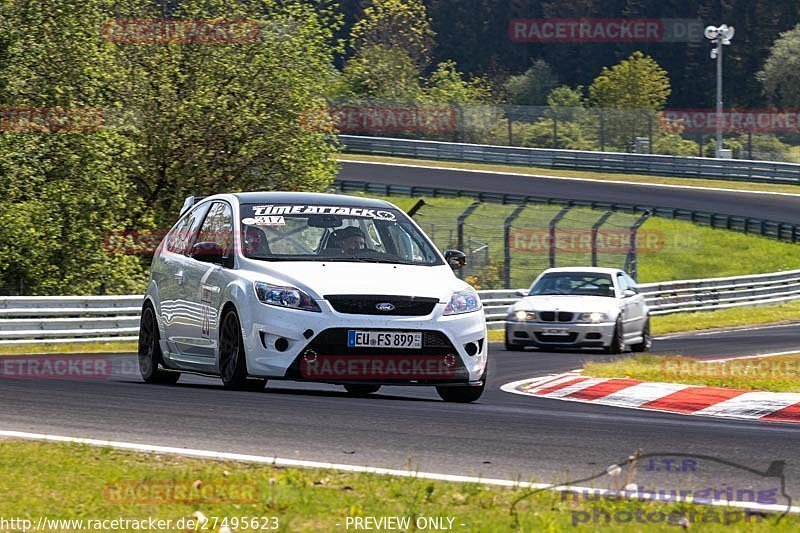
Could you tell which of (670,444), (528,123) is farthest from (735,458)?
(528,123)

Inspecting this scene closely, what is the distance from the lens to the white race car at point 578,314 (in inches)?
850

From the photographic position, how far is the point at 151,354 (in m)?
12.6

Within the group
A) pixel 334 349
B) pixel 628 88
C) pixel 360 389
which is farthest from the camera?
pixel 628 88

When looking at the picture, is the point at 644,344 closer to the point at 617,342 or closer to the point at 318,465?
the point at 617,342

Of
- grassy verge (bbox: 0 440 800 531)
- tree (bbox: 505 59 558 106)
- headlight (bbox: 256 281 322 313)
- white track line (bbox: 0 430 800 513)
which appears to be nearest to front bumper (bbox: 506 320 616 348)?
headlight (bbox: 256 281 322 313)

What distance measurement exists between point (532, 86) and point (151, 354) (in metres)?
91.8

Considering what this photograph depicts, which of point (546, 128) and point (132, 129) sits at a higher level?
point (132, 129)

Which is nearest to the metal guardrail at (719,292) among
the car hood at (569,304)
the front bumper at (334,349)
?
the car hood at (569,304)

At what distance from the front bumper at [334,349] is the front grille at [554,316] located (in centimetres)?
1141

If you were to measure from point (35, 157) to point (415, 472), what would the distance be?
23.0m

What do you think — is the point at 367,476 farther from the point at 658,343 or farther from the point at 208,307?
the point at 658,343

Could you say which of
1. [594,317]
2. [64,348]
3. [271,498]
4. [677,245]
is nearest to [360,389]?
[271,498]

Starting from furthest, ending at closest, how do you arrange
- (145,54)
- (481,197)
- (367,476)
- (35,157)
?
(481,197) → (145,54) → (35,157) → (367,476)

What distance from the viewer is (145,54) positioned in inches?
1308
